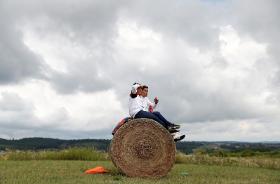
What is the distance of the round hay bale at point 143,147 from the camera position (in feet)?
36.4

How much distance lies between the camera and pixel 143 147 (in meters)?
11.2

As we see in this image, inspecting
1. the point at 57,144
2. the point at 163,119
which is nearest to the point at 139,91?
the point at 163,119

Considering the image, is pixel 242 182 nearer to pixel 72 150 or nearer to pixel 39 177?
pixel 39 177

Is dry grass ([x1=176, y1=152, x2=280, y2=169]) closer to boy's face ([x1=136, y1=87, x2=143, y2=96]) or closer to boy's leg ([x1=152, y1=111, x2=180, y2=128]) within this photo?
boy's leg ([x1=152, y1=111, x2=180, y2=128])

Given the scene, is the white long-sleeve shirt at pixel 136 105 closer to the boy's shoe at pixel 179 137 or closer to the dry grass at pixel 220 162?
the boy's shoe at pixel 179 137

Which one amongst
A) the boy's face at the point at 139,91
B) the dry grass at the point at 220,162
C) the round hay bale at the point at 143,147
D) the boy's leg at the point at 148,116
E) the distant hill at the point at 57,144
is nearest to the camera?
the round hay bale at the point at 143,147

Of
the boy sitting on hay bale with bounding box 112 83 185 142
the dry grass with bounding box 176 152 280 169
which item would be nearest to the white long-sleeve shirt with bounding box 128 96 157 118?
the boy sitting on hay bale with bounding box 112 83 185 142

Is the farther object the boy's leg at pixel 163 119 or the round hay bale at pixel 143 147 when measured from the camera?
the boy's leg at pixel 163 119

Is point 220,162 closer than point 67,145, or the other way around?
point 220,162

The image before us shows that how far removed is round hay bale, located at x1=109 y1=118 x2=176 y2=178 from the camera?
36.4ft

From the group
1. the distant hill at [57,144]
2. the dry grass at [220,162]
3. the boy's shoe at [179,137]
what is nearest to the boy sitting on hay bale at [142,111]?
the boy's shoe at [179,137]

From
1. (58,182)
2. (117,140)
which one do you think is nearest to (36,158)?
(117,140)

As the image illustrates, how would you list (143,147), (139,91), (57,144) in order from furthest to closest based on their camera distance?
(57,144) → (139,91) → (143,147)

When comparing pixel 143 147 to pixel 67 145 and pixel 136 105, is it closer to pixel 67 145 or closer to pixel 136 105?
pixel 136 105
